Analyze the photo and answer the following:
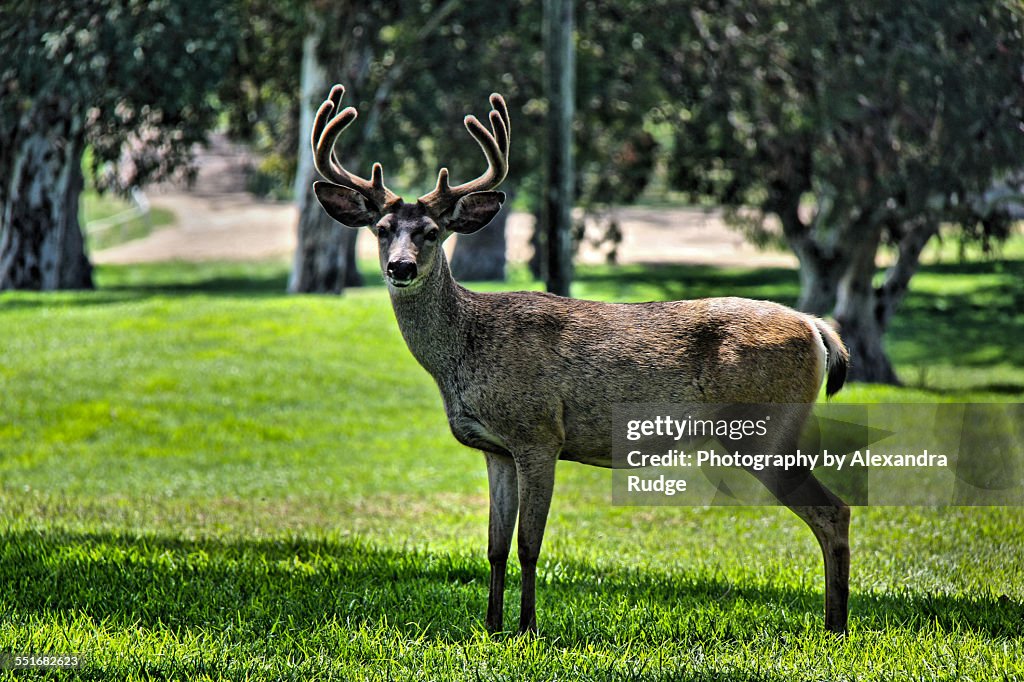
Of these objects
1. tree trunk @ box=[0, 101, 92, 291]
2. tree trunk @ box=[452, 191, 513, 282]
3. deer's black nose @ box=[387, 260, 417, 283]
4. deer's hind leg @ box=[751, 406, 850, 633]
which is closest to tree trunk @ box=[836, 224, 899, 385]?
tree trunk @ box=[452, 191, 513, 282]

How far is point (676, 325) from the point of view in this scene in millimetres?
6730

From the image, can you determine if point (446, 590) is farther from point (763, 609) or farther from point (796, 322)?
point (796, 322)

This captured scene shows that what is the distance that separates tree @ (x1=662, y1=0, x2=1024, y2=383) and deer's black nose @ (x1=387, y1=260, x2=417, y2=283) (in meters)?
13.5

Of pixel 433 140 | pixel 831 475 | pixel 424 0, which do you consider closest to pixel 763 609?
pixel 831 475

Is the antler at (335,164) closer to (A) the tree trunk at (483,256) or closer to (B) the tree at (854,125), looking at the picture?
(B) the tree at (854,125)

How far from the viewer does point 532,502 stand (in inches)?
254

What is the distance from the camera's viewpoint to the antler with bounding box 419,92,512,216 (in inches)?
260

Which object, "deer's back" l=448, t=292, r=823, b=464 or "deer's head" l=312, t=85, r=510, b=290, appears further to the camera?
"deer's back" l=448, t=292, r=823, b=464

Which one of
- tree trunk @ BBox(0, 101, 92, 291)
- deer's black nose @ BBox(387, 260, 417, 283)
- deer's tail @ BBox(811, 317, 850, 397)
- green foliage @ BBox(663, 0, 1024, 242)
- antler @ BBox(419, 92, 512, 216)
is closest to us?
deer's black nose @ BBox(387, 260, 417, 283)

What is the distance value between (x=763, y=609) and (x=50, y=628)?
3.69 metres

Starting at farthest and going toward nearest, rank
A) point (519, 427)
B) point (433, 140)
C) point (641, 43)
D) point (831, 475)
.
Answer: point (433, 140) < point (641, 43) < point (831, 475) < point (519, 427)

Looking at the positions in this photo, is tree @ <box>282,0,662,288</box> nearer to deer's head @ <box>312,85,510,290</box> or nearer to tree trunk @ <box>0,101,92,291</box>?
tree trunk @ <box>0,101,92,291</box>

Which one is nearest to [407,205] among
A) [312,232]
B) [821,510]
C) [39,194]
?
[821,510]

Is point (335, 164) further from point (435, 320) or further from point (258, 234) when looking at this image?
point (258, 234)
